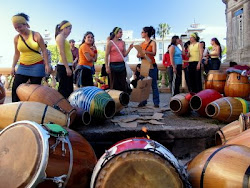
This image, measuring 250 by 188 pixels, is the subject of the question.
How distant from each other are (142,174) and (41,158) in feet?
2.35

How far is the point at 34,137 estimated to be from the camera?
2035 mm

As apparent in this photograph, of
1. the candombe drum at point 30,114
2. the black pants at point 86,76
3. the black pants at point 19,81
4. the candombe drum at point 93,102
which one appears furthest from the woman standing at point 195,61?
the candombe drum at point 30,114

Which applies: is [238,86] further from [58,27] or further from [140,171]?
[140,171]

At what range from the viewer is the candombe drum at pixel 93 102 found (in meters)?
4.01

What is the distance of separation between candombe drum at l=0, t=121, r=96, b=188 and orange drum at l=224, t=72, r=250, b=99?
12.1ft

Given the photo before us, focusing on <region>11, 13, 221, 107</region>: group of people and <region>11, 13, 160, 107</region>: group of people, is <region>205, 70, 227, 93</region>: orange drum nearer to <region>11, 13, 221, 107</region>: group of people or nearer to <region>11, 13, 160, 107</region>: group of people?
<region>11, 13, 221, 107</region>: group of people

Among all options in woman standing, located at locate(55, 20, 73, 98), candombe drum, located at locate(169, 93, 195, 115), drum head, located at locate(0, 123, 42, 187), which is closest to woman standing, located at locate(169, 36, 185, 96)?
candombe drum, located at locate(169, 93, 195, 115)

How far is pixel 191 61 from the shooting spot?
7066 mm

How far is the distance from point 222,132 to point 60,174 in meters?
2.07

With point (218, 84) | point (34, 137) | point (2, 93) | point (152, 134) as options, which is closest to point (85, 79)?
Answer: point (2, 93)

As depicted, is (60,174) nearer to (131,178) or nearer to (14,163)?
(14,163)

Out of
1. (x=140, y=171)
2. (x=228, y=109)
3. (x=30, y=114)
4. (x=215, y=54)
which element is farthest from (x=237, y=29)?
(x=140, y=171)

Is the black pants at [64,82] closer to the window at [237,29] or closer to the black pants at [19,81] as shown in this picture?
the black pants at [19,81]

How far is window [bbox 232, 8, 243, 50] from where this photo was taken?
48.3ft
